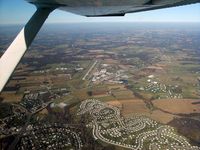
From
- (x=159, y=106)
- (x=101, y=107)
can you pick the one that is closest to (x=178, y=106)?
(x=159, y=106)

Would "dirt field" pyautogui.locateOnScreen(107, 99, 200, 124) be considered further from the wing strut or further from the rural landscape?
the wing strut

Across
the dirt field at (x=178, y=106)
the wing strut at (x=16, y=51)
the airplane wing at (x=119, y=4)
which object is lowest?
the dirt field at (x=178, y=106)

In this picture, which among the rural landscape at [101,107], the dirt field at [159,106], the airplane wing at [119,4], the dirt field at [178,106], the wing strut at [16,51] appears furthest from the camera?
the dirt field at [178,106]

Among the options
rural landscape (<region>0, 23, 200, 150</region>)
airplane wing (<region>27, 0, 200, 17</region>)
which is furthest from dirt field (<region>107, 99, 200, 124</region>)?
airplane wing (<region>27, 0, 200, 17</region>)

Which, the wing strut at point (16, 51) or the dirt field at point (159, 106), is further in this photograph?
the dirt field at point (159, 106)

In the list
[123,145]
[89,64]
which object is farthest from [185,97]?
[89,64]

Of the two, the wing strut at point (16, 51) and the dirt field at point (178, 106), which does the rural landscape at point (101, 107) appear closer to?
the dirt field at point (178, 106)

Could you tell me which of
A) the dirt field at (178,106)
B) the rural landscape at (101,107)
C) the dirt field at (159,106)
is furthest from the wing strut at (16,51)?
the dirt field at (178,106)

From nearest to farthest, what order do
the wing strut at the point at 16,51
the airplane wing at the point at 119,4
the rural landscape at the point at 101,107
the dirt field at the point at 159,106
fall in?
the airplane wing at the point at 119,4 → the wing strut at the point at 16,51 → the rural landscape at the point at 101,107 → the dirt field at the point at 159,106

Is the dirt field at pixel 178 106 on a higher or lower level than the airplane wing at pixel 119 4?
lower
